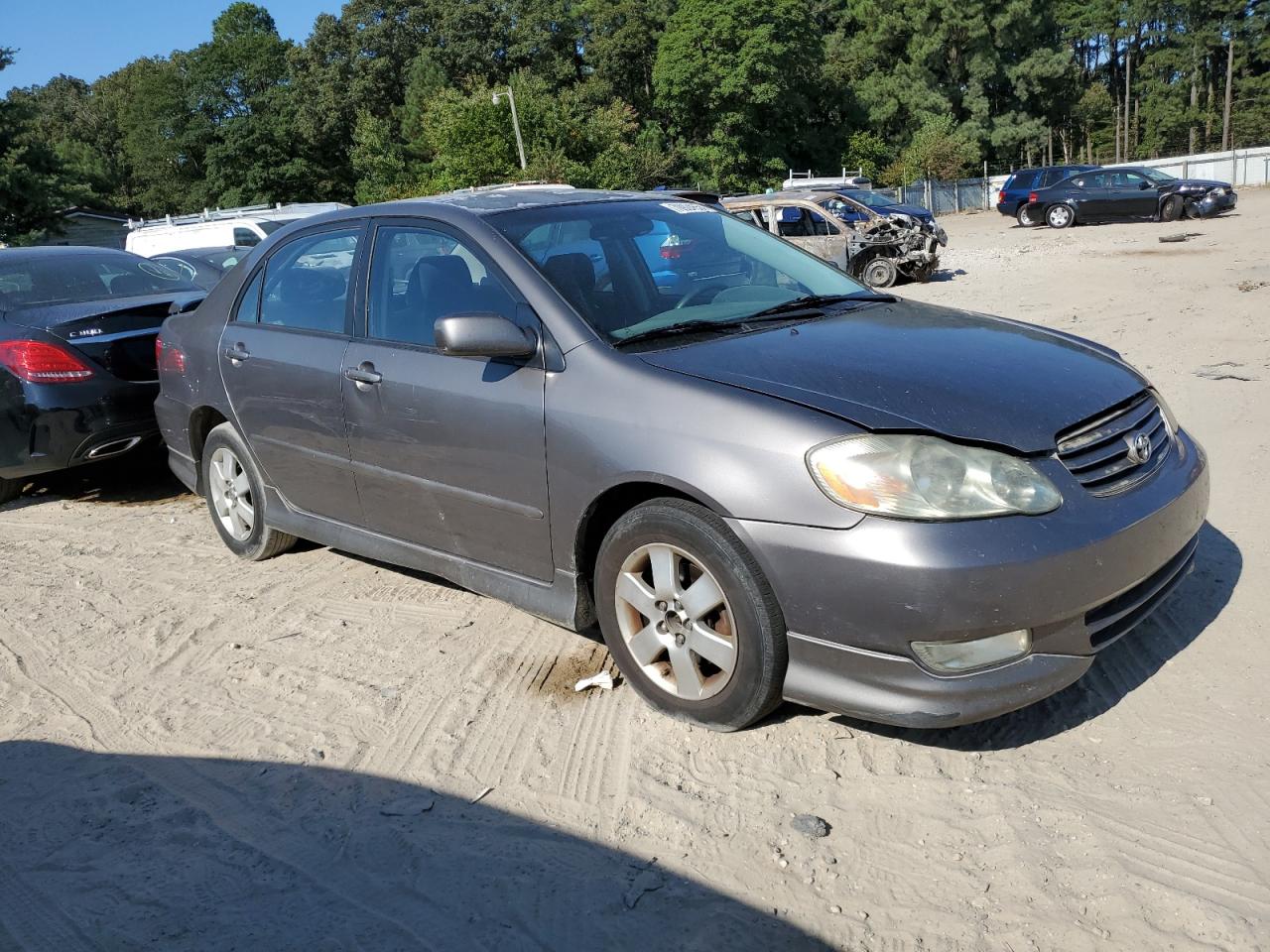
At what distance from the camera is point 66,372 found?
638cm

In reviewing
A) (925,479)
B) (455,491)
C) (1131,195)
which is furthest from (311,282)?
(1131,195)

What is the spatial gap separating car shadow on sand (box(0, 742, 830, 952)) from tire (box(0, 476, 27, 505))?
170 inches

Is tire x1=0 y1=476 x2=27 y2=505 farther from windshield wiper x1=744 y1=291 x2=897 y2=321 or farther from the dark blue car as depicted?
the dark blue car

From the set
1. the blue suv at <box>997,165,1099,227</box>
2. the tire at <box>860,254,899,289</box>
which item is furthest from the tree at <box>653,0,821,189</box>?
the tire at <box>860,254,899,289</box>

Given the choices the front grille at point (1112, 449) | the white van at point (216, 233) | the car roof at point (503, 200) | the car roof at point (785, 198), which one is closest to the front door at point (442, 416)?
the car roof at point (503, 200)

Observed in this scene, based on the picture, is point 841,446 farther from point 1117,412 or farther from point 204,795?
point 204,795

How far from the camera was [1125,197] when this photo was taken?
27.9 meters

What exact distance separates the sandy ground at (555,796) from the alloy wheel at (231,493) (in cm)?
64

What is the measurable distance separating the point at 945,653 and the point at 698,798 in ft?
2.68

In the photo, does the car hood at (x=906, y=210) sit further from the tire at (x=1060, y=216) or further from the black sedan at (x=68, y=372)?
the black sedan at (x=68, y=372)

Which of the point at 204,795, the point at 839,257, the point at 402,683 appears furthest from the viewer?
the point at 839,257

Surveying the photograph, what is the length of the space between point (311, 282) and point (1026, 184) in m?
30.1

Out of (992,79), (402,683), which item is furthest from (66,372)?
(992,79)

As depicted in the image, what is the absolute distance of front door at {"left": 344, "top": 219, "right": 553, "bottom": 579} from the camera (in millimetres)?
3670
